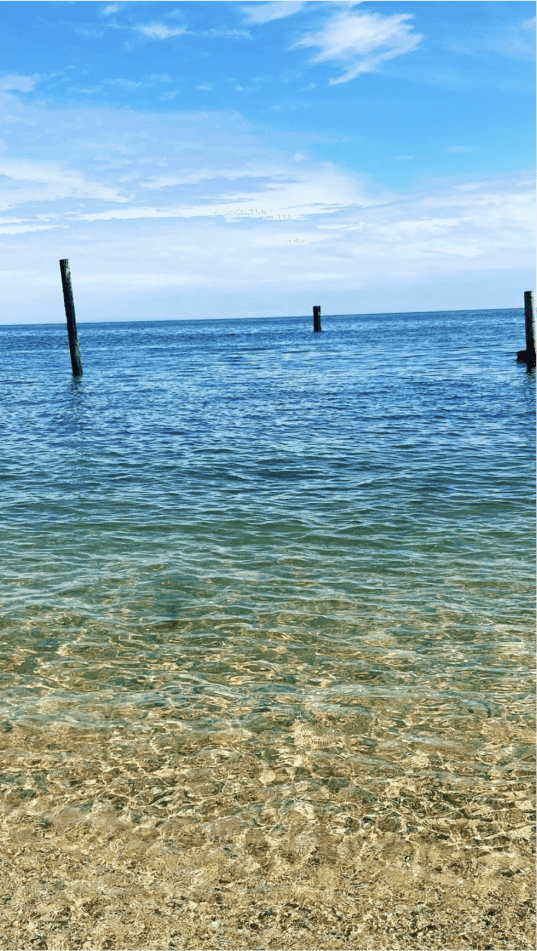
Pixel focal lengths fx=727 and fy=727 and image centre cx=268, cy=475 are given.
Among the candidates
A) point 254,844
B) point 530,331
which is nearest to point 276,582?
point 254,844

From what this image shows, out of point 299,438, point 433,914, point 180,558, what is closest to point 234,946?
point 433,914

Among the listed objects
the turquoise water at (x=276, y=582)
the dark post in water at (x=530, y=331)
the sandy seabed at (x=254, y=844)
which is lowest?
the sandy seabed at (x=254, y=844)

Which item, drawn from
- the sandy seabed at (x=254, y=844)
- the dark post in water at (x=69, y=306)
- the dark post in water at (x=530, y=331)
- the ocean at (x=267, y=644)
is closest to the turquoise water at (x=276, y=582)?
the ocean at (x=267, y=644)

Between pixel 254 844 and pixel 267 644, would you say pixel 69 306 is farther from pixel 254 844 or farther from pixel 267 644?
pixel 254 844

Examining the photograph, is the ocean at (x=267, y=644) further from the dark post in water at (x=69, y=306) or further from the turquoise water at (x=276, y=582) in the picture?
the dark post in water at (x=69, y=306)

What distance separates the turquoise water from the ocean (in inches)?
1.3

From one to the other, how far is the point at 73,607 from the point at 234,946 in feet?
14.6

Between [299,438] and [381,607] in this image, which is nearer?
[381,607]

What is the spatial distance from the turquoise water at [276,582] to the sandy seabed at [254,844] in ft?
0.78

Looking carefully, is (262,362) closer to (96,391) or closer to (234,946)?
(96,391)

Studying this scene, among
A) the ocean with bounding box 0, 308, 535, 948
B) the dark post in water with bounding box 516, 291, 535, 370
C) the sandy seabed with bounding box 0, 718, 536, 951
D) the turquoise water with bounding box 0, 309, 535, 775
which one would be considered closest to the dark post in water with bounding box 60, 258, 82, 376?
the turquoise water with bounding box 0, 309, 535, 775

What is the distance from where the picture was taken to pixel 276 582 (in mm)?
7926

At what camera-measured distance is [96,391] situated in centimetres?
3011

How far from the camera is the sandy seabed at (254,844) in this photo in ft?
11.1
